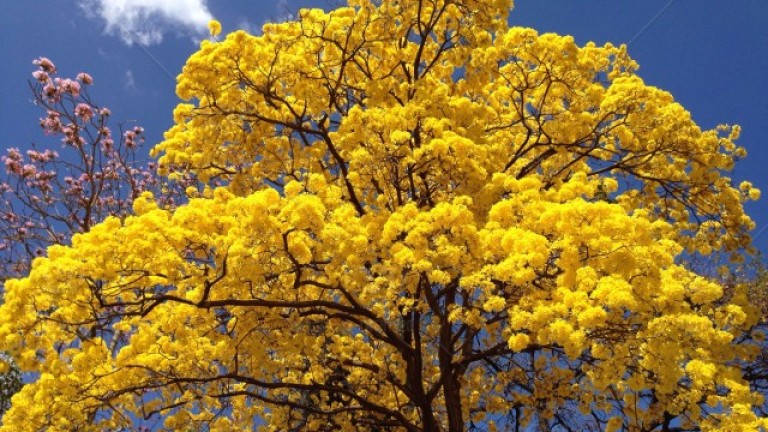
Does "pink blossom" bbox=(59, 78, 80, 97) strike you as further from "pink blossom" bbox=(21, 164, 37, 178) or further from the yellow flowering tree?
the yellow flowering tree

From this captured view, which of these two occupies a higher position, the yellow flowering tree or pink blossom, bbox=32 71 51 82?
pink blossom, bbox=32 71 51 82

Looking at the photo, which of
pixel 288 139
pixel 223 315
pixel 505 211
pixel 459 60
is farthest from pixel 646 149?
pixel 223 315

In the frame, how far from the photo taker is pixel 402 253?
5.92 meters

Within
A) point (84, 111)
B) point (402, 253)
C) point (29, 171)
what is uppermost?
point (84, 111)

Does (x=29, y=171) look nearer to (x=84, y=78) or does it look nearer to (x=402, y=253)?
(x=84, y=78)

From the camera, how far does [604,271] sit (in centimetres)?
555

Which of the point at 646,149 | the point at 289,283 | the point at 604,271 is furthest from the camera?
the point at 646,149

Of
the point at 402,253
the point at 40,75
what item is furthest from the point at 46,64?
the point at 402,253

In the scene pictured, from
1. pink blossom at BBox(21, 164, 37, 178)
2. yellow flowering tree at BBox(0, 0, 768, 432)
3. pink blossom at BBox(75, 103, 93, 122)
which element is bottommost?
yellow flowering tree at BBox(0, 0, 768, 432)

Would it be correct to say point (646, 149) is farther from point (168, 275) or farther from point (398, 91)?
point (168, 275)

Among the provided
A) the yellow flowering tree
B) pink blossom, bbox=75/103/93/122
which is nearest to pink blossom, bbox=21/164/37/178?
pink blossom, bbox=75/103/93/122

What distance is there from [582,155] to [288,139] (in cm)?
378

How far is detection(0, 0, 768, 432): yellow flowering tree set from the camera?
5641 millimetres

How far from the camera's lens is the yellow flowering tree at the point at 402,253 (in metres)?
5.64
